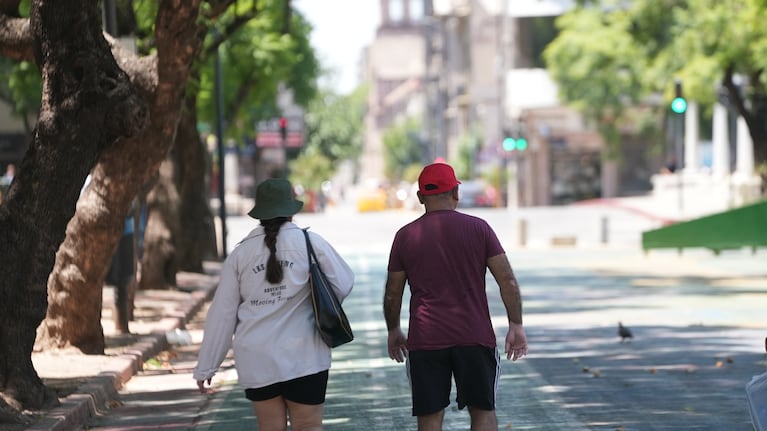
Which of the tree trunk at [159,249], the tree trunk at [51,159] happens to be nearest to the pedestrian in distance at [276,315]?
the tree trunk at [51,159]

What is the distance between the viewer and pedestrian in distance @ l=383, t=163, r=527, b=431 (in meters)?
7.59

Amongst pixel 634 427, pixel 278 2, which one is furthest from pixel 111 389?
pixel 278 2

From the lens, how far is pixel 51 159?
1201 cm

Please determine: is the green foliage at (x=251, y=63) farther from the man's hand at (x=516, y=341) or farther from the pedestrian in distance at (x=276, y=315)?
the man's hand at (x=516, y=341)

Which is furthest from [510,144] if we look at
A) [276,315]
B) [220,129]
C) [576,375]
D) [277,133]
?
[277,133]

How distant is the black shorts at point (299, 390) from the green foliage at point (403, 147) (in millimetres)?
136551

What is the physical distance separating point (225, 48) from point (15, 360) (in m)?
26.9

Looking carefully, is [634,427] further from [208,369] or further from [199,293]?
[199,293]

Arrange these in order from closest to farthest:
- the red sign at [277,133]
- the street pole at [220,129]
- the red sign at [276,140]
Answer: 1. the street pole at [220,129]
2. the red sign at [277,133]
3. the red sign at [276,140]

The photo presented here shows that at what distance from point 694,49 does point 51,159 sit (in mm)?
27676

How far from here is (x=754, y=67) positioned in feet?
120

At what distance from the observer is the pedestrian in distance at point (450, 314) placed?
759 cm

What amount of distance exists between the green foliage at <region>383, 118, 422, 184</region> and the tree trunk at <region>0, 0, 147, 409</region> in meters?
131

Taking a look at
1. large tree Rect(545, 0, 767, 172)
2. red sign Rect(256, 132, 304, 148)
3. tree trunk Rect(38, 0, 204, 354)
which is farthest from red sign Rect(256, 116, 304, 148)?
tree trunk Rect(38, 0, 204, 354)
